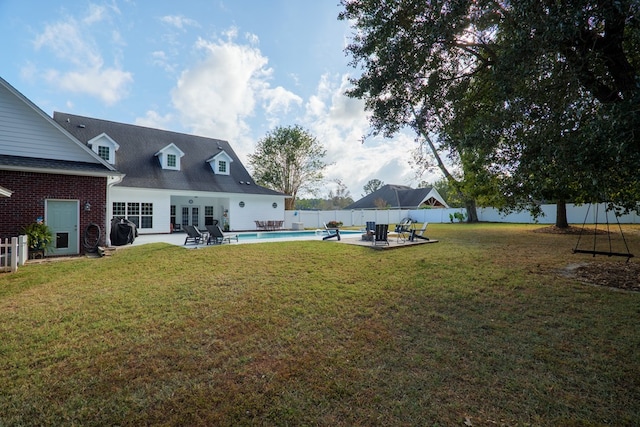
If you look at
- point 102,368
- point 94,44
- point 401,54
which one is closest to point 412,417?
point 102,368

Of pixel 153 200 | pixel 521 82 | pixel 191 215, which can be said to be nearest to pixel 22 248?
pixel 153 200

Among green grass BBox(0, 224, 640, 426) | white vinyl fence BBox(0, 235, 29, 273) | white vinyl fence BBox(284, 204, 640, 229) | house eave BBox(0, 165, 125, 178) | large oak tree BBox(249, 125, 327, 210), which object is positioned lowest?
green grass BBox(0, 224, 640, 426)

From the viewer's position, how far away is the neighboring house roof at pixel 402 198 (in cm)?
3772

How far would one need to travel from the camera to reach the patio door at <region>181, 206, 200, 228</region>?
69.6ft

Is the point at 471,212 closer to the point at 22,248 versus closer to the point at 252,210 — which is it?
the point at 252,210

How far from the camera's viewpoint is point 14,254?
8.02 m

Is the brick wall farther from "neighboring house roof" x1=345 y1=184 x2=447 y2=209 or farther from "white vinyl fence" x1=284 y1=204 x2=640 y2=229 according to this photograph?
"neighboring house roof" x1=345 y1=184 x2=447 y2=209

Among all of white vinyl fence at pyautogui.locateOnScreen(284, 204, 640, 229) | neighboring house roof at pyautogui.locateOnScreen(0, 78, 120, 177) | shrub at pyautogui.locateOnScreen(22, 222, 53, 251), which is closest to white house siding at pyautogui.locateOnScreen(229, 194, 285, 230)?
white vinyl fence at pyautogui.locateOnScreen(284, 204, 640, 229)

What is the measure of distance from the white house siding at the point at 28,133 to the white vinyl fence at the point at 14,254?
12.1 ft

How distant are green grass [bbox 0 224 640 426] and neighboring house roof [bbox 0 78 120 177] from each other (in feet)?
15.7

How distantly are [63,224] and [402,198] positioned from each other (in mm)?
36155

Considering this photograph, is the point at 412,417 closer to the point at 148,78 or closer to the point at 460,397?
the point at 460,397

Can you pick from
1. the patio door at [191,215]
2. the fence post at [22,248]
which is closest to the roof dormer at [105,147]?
the patio door at [191,215]

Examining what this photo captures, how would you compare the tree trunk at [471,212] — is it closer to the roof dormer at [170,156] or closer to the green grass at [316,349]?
the green grass at [316,349]
